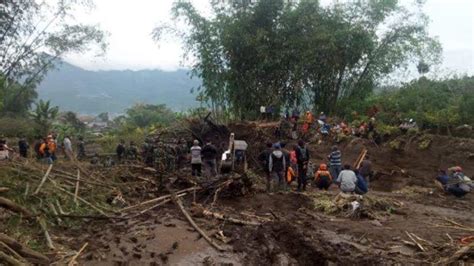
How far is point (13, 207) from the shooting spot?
265 inches

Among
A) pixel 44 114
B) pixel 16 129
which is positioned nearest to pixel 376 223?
pixel 16 129

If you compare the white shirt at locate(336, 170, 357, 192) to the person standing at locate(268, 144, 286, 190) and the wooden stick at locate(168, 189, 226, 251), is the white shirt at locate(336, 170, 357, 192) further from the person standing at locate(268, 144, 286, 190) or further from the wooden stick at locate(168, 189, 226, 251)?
the wooden stick at locate(168, 189, 226, 251)

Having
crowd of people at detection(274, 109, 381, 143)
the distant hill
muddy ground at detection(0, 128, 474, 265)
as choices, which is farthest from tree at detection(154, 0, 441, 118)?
the distant hill

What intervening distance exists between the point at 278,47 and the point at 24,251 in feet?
58.9

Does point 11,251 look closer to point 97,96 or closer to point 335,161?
point 335,161

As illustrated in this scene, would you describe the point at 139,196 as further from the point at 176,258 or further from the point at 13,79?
the point at 13,79

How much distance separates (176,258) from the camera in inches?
266

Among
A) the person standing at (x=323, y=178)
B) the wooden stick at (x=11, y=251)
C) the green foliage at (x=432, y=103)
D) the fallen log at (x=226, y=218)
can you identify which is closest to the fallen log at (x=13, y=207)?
the wooden stick at (x=11, y=251)

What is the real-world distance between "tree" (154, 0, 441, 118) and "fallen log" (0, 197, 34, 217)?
15.6 m

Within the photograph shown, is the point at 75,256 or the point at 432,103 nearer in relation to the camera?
the point at 75,256

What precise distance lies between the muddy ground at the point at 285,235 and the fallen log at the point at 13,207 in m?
0.83

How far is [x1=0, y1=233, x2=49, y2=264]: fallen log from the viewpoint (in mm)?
5422

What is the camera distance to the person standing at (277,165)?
11.6 metres

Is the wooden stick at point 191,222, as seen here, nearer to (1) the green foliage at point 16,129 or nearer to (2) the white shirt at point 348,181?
(2) the white shirt at point 348,181
